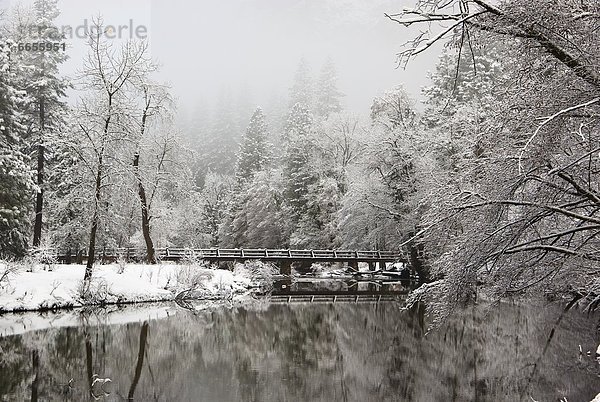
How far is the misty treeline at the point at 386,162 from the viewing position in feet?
25.4

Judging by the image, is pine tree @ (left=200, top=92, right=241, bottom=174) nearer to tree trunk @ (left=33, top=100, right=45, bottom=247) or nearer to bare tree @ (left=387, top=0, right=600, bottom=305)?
tree trunk @ (left=33, top=100, right=45, bottom=247)

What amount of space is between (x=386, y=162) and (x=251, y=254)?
34.1 feet

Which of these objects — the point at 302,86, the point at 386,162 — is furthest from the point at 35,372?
the point at 302,86

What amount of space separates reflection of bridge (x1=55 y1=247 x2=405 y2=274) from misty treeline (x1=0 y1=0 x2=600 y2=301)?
0.84m

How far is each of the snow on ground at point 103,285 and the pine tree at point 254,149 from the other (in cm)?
2354

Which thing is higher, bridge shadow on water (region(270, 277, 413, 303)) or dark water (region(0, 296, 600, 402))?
bridge shadow on water (region(270, 277, 413, 303))

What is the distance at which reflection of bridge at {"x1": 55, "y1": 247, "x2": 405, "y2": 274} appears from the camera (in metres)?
31.1

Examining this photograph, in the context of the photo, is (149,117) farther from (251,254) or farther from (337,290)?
(337,290)

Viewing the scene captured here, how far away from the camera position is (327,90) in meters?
65.5

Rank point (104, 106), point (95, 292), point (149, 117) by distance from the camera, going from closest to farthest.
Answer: point (95, 292), point (104, 106), point (149, 117)

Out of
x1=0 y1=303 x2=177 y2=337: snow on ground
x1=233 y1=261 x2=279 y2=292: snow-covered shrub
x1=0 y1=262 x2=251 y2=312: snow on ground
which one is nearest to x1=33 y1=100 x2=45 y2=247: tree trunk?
x1=0 y1=262 x2=251 y2=312: snow on ground

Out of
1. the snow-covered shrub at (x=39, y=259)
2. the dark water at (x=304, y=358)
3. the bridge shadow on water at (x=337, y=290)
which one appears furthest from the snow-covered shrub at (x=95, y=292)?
the bridge shadow on water at (x=337, y=290)

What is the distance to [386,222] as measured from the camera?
3256 cm

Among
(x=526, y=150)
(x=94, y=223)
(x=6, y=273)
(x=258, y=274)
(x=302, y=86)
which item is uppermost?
(x=302, y=86)
